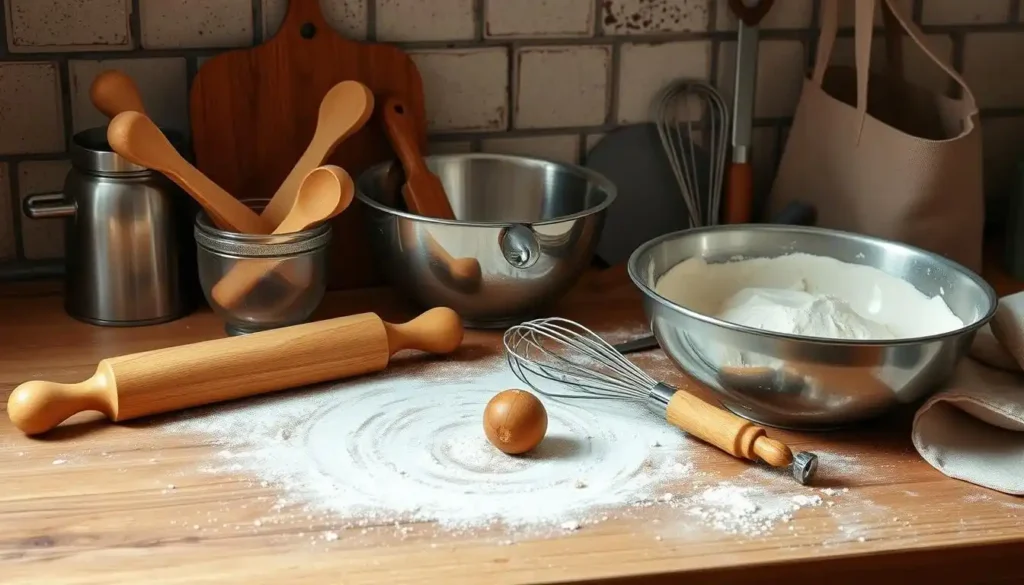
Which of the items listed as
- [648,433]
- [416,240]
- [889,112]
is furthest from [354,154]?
[889,112]

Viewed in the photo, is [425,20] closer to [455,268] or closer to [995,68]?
[455,268]

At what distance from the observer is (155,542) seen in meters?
0.66

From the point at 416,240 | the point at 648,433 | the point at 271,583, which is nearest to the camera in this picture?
the point at 271,583

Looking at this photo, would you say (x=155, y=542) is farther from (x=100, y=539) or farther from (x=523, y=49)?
(x=523, y=49)

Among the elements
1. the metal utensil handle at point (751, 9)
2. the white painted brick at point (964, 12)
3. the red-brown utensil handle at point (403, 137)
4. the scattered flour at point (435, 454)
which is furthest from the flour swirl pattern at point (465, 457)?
the white painted brick at point (964, 12)

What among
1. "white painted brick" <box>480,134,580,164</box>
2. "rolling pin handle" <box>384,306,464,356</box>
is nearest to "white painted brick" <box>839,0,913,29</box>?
"white painted brick" <box>480,134,580,164</box>

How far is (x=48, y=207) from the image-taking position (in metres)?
0.92

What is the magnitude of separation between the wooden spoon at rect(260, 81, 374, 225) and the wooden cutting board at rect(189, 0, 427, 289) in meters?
0.05

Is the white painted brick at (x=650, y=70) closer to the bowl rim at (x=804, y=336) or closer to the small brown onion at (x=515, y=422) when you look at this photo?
the bowl rim at (x=804, y=336)

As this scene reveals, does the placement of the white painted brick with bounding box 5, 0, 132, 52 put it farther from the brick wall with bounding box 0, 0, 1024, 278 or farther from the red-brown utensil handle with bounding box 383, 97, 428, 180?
the red-brown utensil handle with bounding box 383, 97, 428, 180

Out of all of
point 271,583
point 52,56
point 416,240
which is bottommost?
point 271,583

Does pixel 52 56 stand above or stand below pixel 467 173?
above

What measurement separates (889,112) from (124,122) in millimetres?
701

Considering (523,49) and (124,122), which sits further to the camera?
(523,49)
